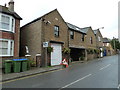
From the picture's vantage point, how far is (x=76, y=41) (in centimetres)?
2073

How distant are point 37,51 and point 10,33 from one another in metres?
4.01

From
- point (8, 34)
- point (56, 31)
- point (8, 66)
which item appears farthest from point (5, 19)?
point (56, 31)

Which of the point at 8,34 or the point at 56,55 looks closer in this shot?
the point at 8,34

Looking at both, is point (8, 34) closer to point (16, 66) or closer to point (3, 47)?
point (3, 47)

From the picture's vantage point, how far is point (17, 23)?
13.3 metres

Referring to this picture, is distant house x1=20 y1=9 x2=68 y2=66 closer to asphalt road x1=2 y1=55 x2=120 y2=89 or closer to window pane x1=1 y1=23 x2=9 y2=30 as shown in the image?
window pane x1=1 y1=23 x2=9 y2=30

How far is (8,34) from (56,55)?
23.6 ft

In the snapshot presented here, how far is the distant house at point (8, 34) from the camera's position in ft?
37.7

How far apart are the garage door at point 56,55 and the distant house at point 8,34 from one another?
505 cm

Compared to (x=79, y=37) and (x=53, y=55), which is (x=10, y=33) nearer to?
(x=53, y=55)

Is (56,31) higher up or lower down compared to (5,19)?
lower down

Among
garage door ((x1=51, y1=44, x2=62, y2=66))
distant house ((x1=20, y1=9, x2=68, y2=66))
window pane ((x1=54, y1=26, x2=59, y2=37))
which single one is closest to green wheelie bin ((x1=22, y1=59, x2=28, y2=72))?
distant house ((x1=20, y1=9, x2=68, y2=66))

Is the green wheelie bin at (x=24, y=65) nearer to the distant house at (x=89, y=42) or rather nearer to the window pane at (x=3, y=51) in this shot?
the window pane at (x=3, y=51)

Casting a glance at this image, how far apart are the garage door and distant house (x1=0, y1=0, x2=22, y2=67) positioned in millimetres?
5052
